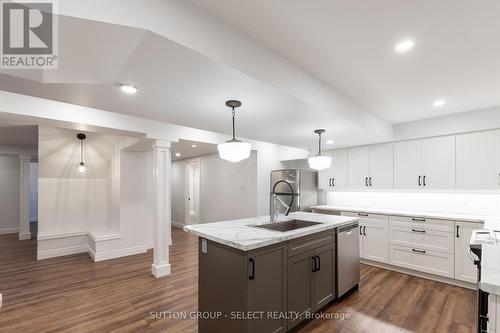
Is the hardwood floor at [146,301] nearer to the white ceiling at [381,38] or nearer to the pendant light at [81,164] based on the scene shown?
the pendant light at [81,164]

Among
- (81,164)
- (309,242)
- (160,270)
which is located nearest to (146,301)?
(160,270)

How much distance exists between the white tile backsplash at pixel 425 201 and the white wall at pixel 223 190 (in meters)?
1.93

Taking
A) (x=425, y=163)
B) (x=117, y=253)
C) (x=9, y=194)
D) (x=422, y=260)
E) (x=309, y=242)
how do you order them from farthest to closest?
(x=9, y=194) → (x=117, y=253) → (x=425, y=163) → (x=422, y=260) → (x=309, y=242)

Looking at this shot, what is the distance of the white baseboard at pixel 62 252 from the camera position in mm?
4500

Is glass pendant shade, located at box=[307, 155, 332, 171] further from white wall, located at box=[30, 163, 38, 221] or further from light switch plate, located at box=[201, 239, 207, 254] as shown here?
white wall, located at box=[30, 163, 38, 221]

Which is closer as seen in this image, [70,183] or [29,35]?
[29,35]

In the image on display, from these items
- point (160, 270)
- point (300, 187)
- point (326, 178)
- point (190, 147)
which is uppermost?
point (190, 147)

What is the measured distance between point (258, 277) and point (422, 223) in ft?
9.95

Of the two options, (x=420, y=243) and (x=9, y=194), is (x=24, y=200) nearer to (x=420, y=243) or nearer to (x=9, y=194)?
(x=9, y=194)

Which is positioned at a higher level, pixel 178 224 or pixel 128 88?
pixel 128 88

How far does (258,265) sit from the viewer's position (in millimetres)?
1911

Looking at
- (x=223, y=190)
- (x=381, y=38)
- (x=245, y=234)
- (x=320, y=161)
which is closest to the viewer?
(x=381, y=38)

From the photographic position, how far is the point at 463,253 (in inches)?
127

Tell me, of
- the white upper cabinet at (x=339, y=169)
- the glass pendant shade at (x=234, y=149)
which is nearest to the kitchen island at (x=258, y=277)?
the glass pendant shade at (x=234, y=149)
